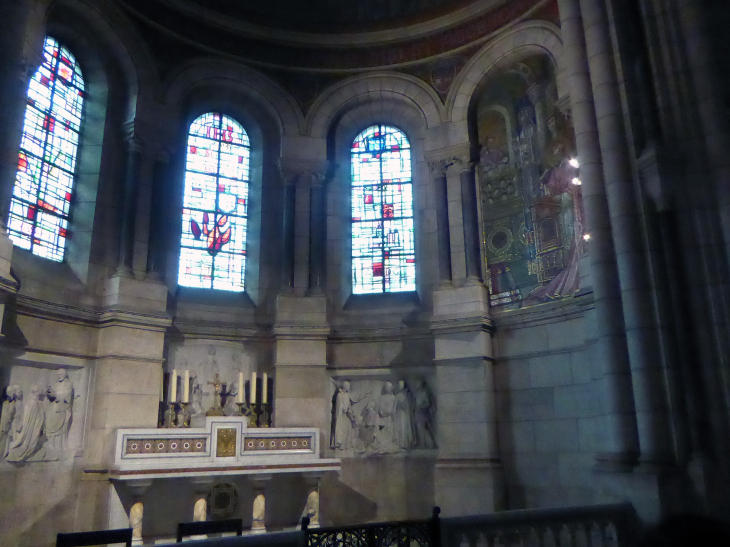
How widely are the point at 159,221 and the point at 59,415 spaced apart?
156 inches

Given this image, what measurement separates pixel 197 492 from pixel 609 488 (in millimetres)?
6198

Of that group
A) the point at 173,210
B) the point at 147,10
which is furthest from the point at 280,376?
the point at 147,10

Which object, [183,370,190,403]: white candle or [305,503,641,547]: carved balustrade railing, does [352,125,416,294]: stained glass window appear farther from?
[305,503,641,547]: carved balustrade railing

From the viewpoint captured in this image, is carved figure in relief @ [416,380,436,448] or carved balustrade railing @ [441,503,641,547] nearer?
carved balustrade railing @ [441,503,641,547]

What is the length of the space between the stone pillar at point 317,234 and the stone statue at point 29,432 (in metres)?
5.27

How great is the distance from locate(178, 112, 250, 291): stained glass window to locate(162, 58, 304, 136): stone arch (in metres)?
0.78

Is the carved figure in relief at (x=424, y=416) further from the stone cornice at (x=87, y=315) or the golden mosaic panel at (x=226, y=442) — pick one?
the stone cornice at (x=87, y=315)

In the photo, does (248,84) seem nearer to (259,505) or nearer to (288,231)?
(288,231)

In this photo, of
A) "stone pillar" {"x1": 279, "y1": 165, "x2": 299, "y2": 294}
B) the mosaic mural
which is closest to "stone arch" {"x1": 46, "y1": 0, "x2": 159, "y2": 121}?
"stone pillar" {"x1": 279, "y1": 165, "x2": 299, "y2": 294}

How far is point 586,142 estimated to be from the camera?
8.15m

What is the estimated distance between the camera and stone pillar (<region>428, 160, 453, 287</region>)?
39.8ft

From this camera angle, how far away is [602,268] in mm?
7574

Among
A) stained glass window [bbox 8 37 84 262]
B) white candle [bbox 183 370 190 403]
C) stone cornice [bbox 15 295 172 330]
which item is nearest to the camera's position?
stone cornice [bbox 15 295 172 330]

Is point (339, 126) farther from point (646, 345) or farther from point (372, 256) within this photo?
point (646, 345)
